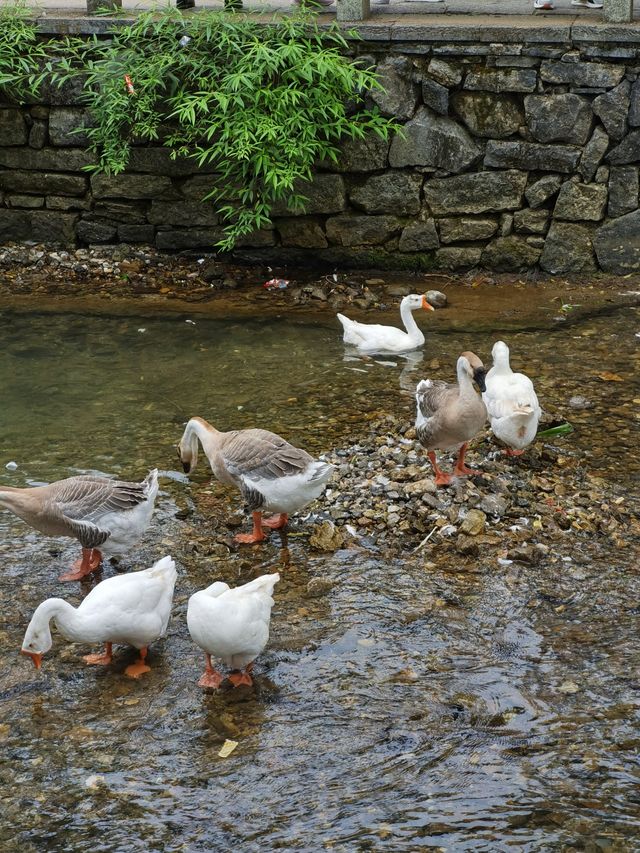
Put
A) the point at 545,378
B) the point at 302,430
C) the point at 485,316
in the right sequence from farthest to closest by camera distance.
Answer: the point at 485,316
the point at 545,378
the point at 302,430

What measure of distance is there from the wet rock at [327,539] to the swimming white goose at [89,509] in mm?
1036

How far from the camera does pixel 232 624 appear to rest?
16.1ft

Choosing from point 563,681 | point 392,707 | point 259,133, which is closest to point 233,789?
point 392,707

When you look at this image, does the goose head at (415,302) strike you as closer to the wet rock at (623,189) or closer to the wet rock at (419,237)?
the wet rock at (419,237)

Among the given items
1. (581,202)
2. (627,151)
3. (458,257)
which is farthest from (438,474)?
(627,151)

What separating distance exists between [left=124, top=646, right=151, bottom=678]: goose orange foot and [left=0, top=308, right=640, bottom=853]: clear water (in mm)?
55

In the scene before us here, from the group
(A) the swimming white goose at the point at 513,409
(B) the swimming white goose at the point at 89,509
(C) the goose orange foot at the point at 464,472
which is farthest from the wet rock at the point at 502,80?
(B) the swimming white goose at the point at 89,509

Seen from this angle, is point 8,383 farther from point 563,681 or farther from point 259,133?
point 563,681

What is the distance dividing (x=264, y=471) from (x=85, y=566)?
1192 mm

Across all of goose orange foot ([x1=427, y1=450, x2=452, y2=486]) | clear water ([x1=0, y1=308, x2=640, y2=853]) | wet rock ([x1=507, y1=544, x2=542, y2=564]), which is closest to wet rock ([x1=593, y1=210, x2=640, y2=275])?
clear water ([x1=0, y1=308, x2=640, y2=853])

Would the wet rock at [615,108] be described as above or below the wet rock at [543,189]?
above

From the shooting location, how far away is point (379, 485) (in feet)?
22.6

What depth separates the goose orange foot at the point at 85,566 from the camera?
6105mm

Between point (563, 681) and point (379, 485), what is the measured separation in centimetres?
221
